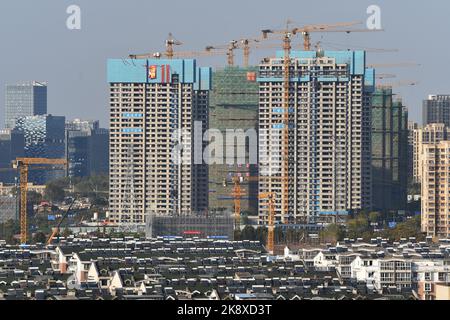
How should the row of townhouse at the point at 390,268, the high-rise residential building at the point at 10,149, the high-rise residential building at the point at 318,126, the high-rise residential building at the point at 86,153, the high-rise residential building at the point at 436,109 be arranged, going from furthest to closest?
the high-rise residential building at the point at 436,109 → the high-rise residential building at the point at 86,153 → the high-rise residential building at the point at 10,149 → the high-rise residential building at the point at 318,126 → the row of townhouse at the point at 390,268

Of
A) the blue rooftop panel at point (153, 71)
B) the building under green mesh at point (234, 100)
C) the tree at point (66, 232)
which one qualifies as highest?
the blue rooftop panel at point (153, 71)

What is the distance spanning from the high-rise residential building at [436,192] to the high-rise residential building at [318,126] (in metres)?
2.31

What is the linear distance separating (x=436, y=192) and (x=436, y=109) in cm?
1565

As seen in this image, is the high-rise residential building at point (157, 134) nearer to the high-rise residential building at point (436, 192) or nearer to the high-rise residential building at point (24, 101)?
the high-rise residential building at point (436, 192)

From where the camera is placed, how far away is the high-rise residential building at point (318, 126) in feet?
74.3

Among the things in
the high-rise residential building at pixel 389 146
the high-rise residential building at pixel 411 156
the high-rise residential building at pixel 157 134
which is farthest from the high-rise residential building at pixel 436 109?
the high-rise residential building at pixel 157 134

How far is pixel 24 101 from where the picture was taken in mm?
32688

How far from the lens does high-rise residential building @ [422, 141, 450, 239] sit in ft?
65.3

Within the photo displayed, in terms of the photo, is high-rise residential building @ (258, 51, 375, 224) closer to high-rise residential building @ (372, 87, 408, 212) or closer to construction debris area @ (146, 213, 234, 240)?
high-rise residential building @ (372, 87, 408, 212)

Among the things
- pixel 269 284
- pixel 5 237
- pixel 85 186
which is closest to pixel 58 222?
pixel 5 237

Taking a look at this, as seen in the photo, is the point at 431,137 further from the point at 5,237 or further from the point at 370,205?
the point at 5,237

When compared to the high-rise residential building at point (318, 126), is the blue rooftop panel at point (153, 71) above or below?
above

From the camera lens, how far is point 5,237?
19578 mm

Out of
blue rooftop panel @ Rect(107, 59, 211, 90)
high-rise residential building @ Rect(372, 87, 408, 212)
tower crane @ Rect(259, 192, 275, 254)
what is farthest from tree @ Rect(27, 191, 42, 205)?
high-rise residential building @ Rect(372, 87, 408, 212)
